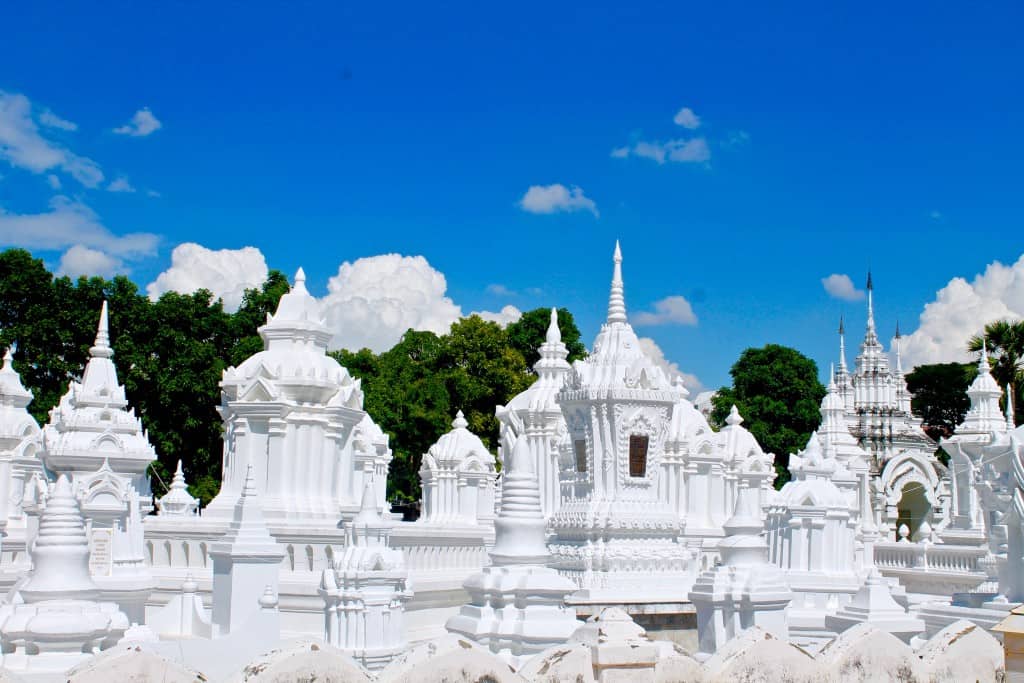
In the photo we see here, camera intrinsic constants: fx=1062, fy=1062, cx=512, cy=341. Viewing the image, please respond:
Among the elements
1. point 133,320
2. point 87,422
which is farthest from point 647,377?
point 133,320

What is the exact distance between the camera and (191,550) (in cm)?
2228

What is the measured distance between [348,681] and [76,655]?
350cm

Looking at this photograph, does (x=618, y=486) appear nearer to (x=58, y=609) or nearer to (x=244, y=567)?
(x=244, y=567)

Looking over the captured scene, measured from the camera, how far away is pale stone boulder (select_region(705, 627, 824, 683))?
29.5 feet

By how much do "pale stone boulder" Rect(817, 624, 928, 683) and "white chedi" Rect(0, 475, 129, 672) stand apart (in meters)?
6.98

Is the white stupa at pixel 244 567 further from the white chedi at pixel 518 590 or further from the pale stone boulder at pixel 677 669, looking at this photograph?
the pale stone boulder at pixel 677 669

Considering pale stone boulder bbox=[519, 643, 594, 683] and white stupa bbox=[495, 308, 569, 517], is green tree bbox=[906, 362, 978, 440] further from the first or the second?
pale stone boulder bbox=[519, 643, 594, 683]

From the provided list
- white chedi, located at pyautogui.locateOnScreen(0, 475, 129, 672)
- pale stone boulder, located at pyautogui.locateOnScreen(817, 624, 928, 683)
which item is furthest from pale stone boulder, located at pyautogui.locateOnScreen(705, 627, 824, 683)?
white chedi, located at pyautogui.locateOnScreen(0, 475, 129, 672)

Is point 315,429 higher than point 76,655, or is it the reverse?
point 315,429

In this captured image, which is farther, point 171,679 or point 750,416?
point 750,416

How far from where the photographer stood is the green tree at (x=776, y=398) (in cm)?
5631

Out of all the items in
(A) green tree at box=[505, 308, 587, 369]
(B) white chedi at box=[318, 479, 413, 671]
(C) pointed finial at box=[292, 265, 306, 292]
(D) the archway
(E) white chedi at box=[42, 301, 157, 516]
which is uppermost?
(A) green tree at box=[505, 308, 587, 369]

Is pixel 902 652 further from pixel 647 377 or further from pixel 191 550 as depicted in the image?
pixel 191 550

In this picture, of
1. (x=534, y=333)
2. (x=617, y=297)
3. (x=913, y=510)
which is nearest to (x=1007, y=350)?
(x=913, y=510)
